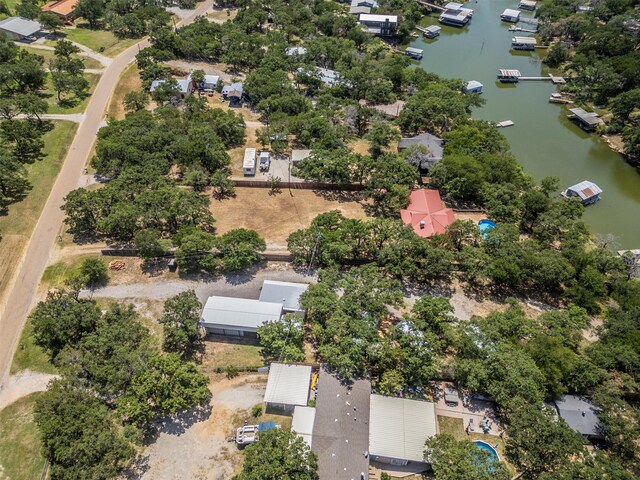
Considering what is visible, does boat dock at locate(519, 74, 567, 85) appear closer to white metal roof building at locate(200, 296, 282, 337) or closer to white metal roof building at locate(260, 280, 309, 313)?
white metal roof building at locate(260, 280, 309, 313)

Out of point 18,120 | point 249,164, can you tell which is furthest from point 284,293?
point 18,120

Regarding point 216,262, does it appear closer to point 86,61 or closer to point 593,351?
point 593,351

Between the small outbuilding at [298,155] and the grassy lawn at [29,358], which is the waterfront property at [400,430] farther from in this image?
the small outbuilding at [298,155]

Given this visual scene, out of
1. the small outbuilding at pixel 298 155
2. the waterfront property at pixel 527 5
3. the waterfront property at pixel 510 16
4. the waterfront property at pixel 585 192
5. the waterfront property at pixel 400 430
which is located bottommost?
the waterfront property at pixel 400 430

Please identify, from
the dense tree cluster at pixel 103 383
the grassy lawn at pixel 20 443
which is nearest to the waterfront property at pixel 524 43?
the dense tree cluster at pixel 103 383

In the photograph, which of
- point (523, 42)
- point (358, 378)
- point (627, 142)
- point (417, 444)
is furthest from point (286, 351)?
point (523, 42)

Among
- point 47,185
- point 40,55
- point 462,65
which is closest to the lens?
point 47,185
